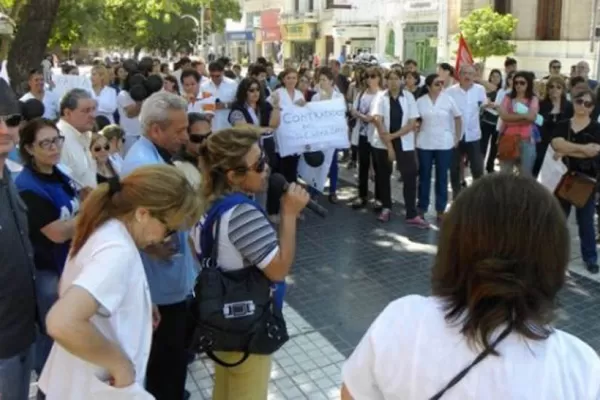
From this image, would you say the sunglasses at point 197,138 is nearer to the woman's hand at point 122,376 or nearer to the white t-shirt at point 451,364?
the woman's hand at point 122,376

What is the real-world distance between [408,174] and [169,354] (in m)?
5.00

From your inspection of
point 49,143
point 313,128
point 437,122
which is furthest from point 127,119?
point 49,143

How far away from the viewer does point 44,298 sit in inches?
114

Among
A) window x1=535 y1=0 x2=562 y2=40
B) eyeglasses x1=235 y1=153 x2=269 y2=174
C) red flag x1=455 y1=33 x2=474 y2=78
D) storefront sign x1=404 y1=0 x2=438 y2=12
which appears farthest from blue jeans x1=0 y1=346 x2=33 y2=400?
storefront sign x1=404 y1=0 x2=438 y2=12

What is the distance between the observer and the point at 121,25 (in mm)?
38406

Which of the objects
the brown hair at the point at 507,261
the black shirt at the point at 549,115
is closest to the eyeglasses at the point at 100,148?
the brown hair at the point at 507,261

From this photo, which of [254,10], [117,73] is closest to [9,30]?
[117,73]

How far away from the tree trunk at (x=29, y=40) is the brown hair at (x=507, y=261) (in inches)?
370

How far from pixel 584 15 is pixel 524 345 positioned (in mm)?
32806

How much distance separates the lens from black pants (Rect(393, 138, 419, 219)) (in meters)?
7.55

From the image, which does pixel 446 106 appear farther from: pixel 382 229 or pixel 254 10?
pixel 254 10

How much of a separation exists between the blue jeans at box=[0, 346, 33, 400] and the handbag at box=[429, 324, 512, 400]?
2059mm

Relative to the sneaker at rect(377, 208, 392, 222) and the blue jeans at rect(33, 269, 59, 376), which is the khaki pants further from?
the sneaker at rect(377, 208, 392, 222)

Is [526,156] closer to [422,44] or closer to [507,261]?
[507,261]
